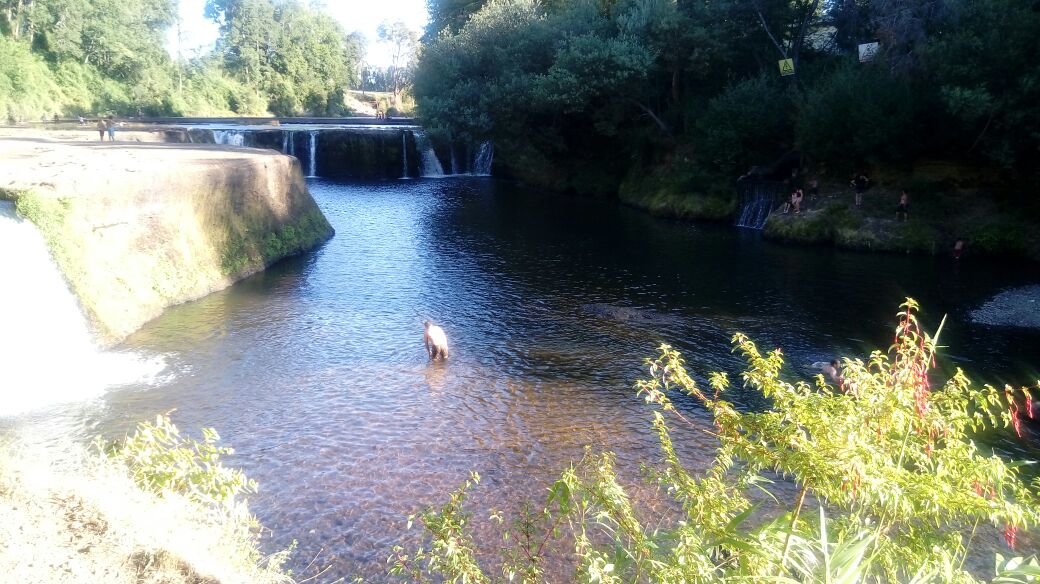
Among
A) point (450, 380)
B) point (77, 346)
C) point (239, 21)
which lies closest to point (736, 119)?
point (450, 380)

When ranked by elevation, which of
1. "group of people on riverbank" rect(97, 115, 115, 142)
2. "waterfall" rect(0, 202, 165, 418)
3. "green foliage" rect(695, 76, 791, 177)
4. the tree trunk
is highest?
the tree trunk

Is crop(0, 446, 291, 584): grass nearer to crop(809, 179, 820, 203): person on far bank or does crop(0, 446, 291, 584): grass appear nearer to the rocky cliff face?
the rocky cliff face

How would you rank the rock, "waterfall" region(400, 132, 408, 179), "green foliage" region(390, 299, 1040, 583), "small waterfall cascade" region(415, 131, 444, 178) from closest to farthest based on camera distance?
"green foliage" region(390, 299, 1040, 583) → the rock → "waterfall" region(400, 132, 408, 179) → "small waterfall cascade" region(415, 131, 444, 178)

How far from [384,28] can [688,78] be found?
404 ft

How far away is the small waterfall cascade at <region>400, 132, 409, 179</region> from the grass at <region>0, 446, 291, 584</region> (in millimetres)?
48358

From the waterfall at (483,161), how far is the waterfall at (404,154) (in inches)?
237

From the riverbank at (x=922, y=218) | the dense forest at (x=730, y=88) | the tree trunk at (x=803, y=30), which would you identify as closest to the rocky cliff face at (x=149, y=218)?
the dense forest at (x=730, y=88)

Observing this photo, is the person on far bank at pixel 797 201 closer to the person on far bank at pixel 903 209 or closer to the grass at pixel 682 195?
the grass at pixel 682 195

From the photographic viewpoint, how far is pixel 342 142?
173 feet

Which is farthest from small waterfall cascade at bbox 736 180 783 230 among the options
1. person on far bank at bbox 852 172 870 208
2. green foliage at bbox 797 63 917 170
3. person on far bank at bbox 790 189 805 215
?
person on far bank at bbox 852 172 870 208

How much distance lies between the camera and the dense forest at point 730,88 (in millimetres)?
27422

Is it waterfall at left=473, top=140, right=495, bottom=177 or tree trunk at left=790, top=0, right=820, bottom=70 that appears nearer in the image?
tree trunk at left=790, top=0, right=820, bottom=70

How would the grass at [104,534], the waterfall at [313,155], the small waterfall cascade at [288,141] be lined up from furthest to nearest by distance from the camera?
the waterfall at [313,155] < the small waterfall cascade at [288,141] < the grass at [104,534]

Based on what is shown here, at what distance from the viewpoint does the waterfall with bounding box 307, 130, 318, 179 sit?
5272 cm
